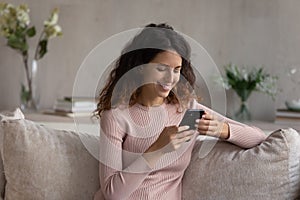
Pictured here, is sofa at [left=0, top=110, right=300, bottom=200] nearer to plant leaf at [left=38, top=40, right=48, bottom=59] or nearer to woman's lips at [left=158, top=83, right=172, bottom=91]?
woman's lips at [left=158, top=83, right=172, bottom=91]

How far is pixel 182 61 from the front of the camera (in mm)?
1615

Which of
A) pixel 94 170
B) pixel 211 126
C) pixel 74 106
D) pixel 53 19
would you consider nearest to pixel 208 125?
pixel 211 126

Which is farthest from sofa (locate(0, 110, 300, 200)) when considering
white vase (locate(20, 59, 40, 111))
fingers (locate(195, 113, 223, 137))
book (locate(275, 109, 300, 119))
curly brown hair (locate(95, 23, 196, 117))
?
white vase (locate(20, 59, 40, 111))

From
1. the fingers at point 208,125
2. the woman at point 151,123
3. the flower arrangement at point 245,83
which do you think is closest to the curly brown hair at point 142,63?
the woman at point 151,123

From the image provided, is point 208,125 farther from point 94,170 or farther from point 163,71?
point 94,170

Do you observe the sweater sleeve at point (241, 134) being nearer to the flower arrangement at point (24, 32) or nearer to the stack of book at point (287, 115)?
the stack of book at point (287, 115)

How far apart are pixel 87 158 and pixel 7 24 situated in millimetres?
1379

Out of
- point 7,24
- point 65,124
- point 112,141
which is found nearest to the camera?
point 112,141

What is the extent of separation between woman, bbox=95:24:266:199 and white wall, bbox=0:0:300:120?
1.26 m

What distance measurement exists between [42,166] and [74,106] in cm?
99

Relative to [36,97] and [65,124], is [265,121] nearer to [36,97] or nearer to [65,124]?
[65,124]

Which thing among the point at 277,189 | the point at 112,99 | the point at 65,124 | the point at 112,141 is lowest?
the point at 65,124

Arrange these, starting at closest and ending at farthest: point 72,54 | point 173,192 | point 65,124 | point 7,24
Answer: point 173,192, point 65,124, point 7,24, point 72,54

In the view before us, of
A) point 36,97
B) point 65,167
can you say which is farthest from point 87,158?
point 36,97
